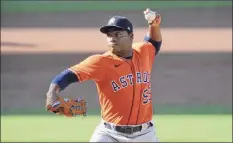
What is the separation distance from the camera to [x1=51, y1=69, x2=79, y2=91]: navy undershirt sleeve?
16.5ft

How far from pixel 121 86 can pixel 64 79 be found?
1.87ft

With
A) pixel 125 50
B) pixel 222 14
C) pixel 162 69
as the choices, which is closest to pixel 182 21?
pixel 222 14

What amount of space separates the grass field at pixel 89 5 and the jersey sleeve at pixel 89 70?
61.6 feet

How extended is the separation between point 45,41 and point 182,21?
5390 mm

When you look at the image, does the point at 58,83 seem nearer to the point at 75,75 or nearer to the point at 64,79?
the point at 64,79

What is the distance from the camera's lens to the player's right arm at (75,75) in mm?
4973

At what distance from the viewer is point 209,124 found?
10.9m

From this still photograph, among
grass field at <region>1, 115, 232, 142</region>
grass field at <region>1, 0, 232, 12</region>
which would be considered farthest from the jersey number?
grass field at <region>1, 0, 232, 12</region>

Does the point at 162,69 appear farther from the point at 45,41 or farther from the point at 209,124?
the point at 45,41

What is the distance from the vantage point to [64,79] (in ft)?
16.8

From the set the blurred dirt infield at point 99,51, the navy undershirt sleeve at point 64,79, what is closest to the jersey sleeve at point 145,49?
the navy undershirt sleeve at point 64,79

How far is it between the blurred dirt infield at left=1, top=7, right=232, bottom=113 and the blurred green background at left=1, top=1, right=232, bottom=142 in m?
0.02

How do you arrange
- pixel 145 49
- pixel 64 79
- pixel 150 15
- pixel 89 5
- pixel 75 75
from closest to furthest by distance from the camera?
pixel 64 79 < pixel 75 75 < pixel 145 49 < pixel 150 15 < pixel 89 5

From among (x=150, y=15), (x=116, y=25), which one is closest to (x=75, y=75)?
(x=116, y=25)
